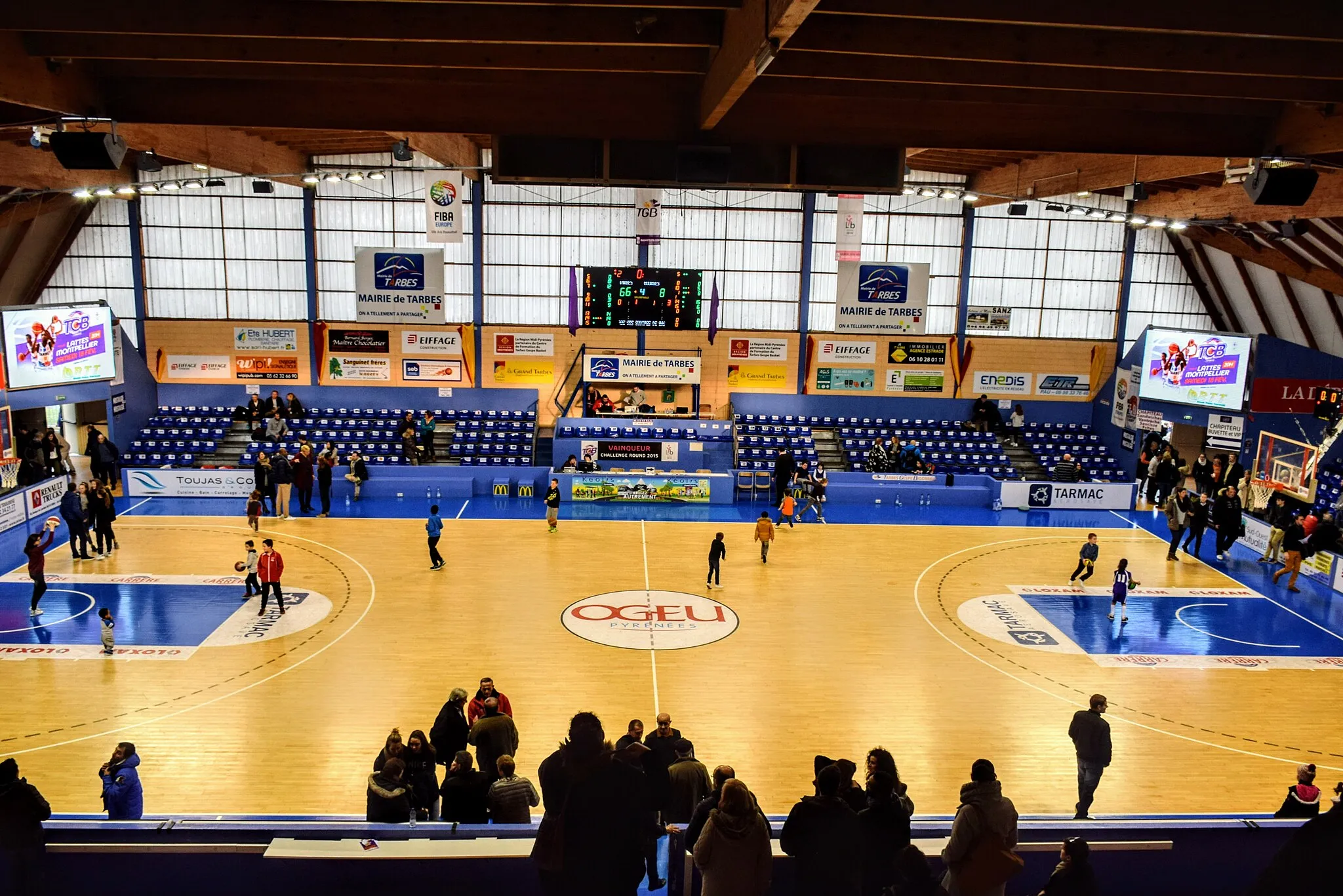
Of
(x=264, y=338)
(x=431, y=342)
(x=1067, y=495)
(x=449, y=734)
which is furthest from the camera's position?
(x=431, y=342)

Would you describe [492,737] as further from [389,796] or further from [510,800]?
[510,800]

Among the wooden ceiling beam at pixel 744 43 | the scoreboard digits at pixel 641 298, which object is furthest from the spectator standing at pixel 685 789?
the scoreboard digits at pixel 641 298

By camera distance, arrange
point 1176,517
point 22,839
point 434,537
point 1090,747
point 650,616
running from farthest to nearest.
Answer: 1. point 1176,517
2. point 434,537
3. point 650,616
4. point 1090,747
5. point 22,839

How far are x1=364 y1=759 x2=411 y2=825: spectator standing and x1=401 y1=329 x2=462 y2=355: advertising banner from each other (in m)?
23.7

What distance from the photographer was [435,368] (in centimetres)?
3044

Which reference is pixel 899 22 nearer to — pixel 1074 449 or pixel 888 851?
pixel 888 851

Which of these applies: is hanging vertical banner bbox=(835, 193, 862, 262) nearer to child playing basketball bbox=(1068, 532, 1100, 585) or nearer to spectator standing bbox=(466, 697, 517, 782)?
child playing basketball bbox=(1068, 532, 1100, 585)

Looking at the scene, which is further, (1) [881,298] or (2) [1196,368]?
(1) [881,298]

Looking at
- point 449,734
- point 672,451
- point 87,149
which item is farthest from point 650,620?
point 672,451

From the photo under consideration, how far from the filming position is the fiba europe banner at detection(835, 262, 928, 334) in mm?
27734

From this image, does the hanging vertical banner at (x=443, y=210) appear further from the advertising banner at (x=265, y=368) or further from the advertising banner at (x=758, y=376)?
the advertising banner at (x=758, y=376)

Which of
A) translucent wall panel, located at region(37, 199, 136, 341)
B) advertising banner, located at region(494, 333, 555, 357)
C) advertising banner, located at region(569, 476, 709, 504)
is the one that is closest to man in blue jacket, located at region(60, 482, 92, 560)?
advertising banner, located at region(569, 476, 709, 504)

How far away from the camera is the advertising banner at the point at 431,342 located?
30.2 metres

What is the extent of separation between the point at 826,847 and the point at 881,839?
682 millimetres
